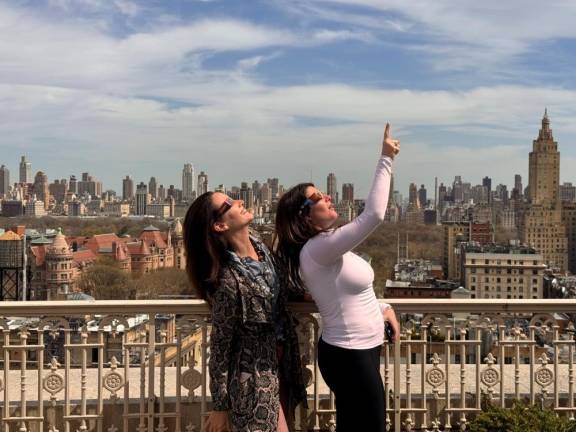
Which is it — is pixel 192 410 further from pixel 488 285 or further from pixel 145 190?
pixel 145 190

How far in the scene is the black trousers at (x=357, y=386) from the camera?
253 cm

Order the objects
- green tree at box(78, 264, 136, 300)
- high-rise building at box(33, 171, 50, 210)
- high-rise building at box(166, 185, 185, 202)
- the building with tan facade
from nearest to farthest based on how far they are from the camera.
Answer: green tree at box(78, 264, 136, 300) < the building with tan facade < high-rise building at box(166, 185, 185, 202) < high-rise building at box(33, 171, 50, 210)

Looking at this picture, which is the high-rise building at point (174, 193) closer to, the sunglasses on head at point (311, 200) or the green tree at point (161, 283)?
the green tree at point (161, 283)

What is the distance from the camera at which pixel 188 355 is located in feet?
11.7

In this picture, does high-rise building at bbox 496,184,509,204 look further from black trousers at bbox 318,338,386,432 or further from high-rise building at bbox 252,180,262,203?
black trousers at bbox 318,338,386,432

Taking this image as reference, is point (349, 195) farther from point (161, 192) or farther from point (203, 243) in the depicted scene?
point (161, 192)

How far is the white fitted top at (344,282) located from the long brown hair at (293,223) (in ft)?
0.33

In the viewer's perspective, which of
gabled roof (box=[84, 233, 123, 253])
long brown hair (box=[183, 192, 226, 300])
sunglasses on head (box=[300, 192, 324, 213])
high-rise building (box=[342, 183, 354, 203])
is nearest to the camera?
long brown hair (box=[183, 192, 226, 300])

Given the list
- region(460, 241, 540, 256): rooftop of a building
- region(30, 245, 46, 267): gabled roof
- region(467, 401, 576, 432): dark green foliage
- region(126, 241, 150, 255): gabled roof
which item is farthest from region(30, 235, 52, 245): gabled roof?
region(467, 401, 576, 432): dark green foliage

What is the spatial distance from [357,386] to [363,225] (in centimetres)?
60

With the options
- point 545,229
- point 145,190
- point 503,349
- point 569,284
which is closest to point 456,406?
point 503,349

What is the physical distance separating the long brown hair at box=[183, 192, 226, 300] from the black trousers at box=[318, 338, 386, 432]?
0.50 metres

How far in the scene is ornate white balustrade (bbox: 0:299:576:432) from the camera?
134 inches

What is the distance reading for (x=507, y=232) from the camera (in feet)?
300
